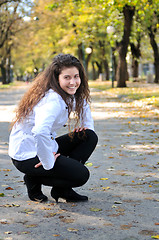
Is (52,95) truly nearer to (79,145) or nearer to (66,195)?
(79,145)

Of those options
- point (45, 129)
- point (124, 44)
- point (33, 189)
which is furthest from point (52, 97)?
point (124, 44)

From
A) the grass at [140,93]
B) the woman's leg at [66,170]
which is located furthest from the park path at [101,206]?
A: the grass at [140,93]

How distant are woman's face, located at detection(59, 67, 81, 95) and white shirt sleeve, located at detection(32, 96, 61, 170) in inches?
9.7

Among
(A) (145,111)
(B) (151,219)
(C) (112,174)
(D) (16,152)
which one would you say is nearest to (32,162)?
(D) (16,152)

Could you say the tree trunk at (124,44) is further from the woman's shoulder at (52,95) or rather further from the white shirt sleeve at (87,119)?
the woman's shoulder at (52,95)

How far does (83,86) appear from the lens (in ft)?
15.4

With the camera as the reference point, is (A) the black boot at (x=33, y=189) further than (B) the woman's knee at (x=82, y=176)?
Yes

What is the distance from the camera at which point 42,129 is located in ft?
13.1

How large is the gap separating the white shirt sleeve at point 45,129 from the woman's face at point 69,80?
0.25 m

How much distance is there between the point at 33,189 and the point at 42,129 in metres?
0.96

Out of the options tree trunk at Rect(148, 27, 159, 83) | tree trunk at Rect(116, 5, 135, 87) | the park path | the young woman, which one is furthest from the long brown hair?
tree trunk at Rect(148, 27, 159, 83)

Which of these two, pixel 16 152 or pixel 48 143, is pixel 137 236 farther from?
pixel 16 152

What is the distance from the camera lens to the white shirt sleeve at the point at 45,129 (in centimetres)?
403

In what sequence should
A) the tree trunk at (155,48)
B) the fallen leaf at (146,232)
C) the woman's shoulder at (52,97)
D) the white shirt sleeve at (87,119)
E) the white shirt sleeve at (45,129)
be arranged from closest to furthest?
the fallen leaf at (146,232), the white shirt sleeve at (45,129), the woman's shoulder at (52,97), the white shirt sleeve at (87,119), the tree trunk at (155,48)
